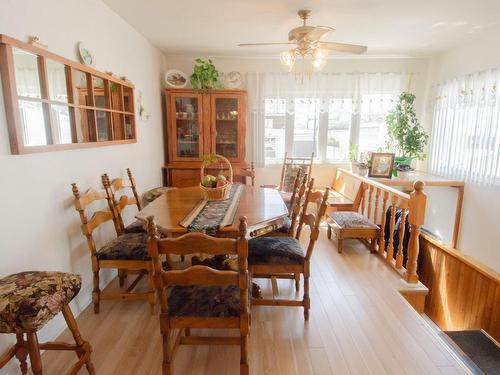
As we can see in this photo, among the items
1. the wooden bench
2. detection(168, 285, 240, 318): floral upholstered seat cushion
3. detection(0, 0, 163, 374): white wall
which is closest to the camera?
detection(168, 285, 240, 318): floral upholstered seat cushion

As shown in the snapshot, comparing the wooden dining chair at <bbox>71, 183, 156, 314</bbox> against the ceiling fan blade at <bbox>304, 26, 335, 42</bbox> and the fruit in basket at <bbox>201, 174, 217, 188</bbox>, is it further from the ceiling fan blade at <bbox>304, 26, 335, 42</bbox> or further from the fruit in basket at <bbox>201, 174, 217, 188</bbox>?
the ceiling fan blade at <bbox>304, 26, 335, 42</bbox>

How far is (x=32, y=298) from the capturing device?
1195 mm

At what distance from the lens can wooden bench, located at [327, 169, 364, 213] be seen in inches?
146

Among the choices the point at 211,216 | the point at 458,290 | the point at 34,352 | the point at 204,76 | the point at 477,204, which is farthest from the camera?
the point at 204,76

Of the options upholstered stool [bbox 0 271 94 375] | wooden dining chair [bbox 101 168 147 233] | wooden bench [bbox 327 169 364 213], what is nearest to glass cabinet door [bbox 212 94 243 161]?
wooden bench [bbox 327 169 364 213]

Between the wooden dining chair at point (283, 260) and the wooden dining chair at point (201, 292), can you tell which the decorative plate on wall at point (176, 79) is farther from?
the wooden dining chair at point (201, 292)

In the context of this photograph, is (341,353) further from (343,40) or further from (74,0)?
(343,40)

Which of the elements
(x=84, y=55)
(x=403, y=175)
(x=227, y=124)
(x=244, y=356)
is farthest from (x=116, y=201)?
(x=403, y=175)

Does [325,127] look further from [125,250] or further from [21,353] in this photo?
[21,353]

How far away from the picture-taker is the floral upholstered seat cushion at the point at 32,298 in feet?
3.77

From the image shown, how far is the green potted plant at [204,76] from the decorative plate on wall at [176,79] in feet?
0.55

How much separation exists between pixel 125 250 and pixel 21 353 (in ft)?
2.43

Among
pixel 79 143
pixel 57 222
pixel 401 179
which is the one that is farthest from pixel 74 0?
pixel 401 179

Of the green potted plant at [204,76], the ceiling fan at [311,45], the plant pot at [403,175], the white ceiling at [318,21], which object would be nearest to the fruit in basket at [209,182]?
the ceiling fan at [311,45]
